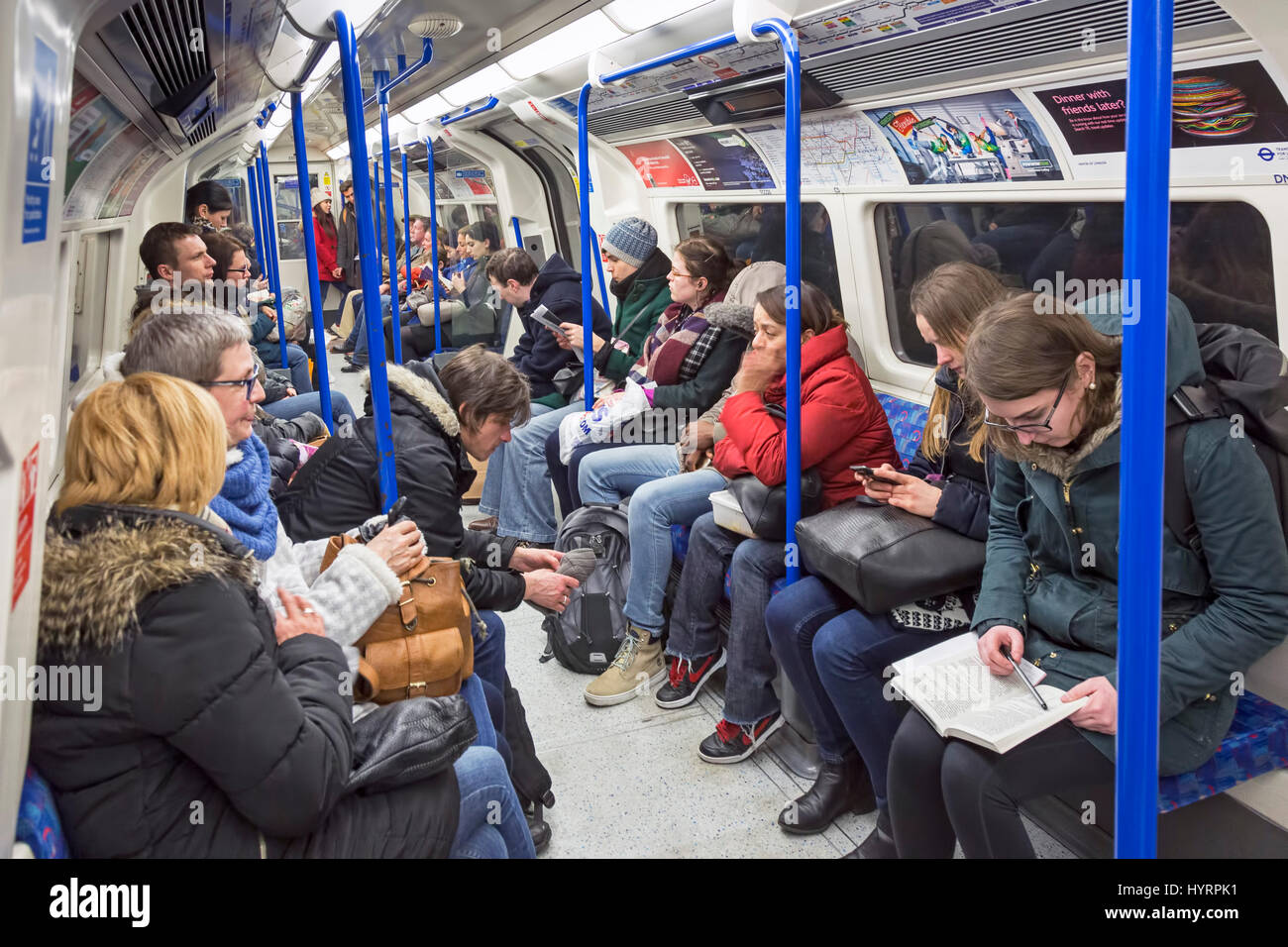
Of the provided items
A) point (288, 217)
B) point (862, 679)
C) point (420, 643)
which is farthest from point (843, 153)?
point (288, 217)

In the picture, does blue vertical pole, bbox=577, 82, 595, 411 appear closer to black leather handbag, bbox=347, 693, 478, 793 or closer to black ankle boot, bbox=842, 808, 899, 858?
black ankle boot, bbox=842, 808, 899, 858

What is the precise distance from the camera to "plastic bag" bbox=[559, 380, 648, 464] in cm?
473

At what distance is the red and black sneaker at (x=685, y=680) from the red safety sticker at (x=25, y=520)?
267 cm

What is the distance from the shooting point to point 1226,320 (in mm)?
2830

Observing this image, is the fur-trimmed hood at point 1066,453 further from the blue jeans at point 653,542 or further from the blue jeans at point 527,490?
the blue jeans at point 527,490

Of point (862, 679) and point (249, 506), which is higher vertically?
point (249, 506)

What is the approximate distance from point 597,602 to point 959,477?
65.7 inches

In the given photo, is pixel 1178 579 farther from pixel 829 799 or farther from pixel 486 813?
pixel 486 813

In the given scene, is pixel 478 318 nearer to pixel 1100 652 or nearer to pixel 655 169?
pixel 655 169

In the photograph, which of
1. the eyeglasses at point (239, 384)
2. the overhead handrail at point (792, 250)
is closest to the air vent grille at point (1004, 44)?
the overhead handrail at point (792, 250)

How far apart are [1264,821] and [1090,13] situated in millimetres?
1996

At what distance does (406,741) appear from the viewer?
1.89 m

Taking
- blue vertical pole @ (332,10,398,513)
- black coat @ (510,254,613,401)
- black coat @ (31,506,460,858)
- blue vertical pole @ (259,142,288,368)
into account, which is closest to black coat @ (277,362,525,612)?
Answer: blue vertical pole @ (332,10,398,513)

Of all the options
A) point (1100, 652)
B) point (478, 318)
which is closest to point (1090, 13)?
point (1100, 652)
